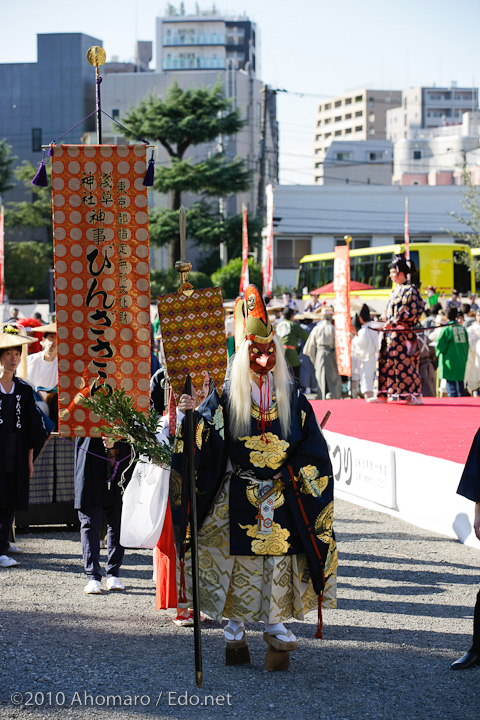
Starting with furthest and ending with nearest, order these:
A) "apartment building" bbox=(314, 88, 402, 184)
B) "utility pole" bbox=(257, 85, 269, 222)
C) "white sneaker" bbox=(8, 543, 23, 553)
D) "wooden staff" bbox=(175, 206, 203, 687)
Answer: "apartment building" bbox=(314, 88, 402, 184) < "utility pole" bbox=(257, 85, 269, 222) < "white sneaker" bbox=(8, 543, 23, 553) < "wooden staff" bbox=(175, 206, 203, 687)

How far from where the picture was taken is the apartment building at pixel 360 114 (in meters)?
92.7

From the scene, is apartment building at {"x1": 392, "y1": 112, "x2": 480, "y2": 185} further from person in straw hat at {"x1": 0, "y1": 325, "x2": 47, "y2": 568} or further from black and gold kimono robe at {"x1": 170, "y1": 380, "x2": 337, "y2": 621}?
black and gold kimono robe at {"x1": 170, "y1": 380, "x2": 337, "y2": 621}

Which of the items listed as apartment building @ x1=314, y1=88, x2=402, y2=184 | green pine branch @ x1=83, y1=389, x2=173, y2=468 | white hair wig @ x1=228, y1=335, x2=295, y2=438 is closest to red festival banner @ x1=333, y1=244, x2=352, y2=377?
green pine branch @ x1=83, y1=389, x2=173, y2=468

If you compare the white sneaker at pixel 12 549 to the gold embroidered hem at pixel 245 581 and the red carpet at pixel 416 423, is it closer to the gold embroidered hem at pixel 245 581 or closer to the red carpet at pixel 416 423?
the gold embroidered hem at pixel 245 581

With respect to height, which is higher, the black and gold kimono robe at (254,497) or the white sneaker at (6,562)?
the black and gold kimono robe at (254,497)

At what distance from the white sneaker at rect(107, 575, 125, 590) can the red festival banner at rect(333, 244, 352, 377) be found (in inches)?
308

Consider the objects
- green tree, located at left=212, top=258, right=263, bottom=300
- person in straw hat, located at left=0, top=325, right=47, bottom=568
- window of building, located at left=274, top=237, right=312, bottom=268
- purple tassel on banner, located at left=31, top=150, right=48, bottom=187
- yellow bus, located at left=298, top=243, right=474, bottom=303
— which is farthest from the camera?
window of building, located at left=274, top=237, right=312, bottom=268

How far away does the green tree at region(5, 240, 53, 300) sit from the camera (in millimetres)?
41406

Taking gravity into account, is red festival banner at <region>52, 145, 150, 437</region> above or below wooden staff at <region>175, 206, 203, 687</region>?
above

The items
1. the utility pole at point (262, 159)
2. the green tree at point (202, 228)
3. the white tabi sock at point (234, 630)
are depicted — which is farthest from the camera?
the green tree at point (202, 228)

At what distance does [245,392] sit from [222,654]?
4.53 ft

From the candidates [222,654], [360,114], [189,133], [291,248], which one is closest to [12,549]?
[222,654]

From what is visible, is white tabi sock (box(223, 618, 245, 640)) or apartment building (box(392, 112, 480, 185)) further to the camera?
apartment building (box(392, 112, 480, 185))

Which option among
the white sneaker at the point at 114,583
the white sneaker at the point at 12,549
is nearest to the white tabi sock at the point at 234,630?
the white sneaker at the point at 114,583
